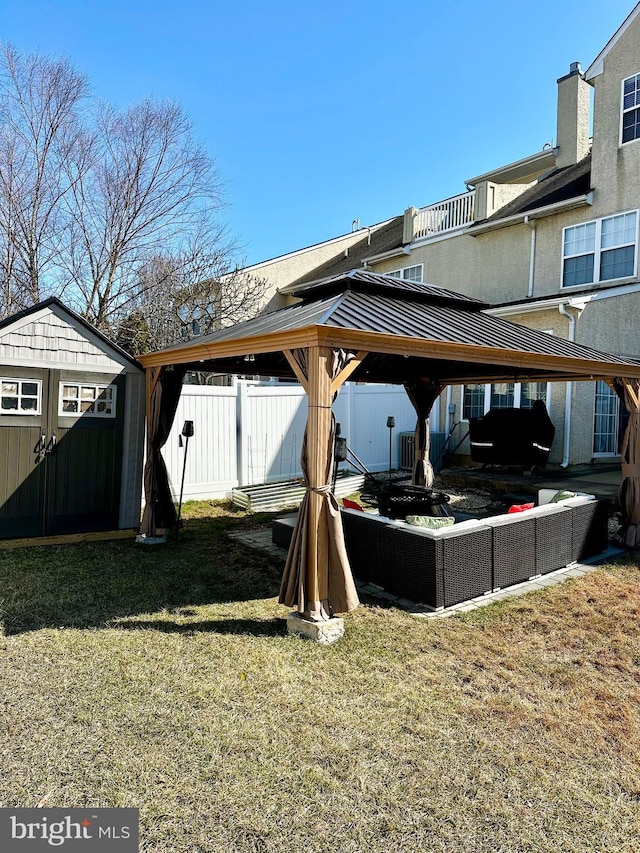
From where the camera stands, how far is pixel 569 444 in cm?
1222

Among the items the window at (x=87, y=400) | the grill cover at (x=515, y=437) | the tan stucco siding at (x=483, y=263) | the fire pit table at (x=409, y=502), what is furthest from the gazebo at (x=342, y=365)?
the tan stucco siding at (x=483, y=263)

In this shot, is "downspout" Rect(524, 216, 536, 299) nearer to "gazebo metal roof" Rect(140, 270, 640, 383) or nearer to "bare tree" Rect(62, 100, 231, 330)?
"gazebo metal roof" Rect(140, 270, 640, 383)

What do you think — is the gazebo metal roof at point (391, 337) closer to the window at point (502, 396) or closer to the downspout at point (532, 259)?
the window at point (502, 396)

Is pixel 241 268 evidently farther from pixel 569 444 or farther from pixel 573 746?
pixel 573 746

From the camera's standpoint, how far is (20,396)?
7.14m

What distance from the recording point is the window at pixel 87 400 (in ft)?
24.4

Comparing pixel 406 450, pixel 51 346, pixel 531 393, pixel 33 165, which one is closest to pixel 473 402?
pixel 531 393

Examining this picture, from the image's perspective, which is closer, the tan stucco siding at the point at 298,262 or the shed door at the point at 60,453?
the shed door at the point at 60,453

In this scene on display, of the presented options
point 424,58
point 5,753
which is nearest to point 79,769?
point 5,753

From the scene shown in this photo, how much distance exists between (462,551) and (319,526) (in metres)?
1.64

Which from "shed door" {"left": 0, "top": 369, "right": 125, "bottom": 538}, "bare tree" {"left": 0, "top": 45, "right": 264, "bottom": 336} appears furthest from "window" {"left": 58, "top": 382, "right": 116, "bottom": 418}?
"bare tree" {"left": 0, "top": 45, "right": 264, "bottom": 336}

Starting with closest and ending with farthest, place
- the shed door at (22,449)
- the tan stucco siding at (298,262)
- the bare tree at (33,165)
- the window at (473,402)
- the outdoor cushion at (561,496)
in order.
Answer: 1. the shed door at (22,449)
2. the outdoor cushion at (561,496)
3. the bare tree at (33,165)
4. the window at (473,402)
5. the tan stucco siding at (298,262)

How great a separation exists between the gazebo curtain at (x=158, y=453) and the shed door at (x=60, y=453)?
507 mm

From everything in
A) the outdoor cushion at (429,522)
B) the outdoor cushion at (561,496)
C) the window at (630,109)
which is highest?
the window at (630,109)
